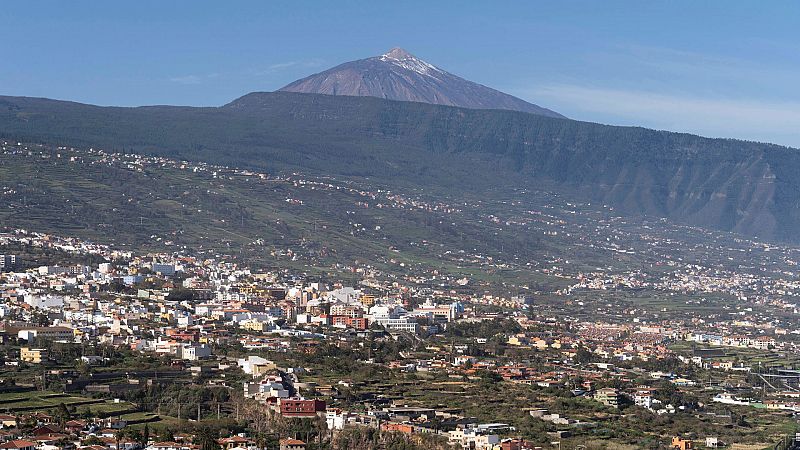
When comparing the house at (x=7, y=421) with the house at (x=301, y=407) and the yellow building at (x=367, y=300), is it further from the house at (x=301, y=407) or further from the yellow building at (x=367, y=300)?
the yellow building at (x=367, y=300)

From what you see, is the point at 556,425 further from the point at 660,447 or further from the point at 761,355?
the point at 761,355

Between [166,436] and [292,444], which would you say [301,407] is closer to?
[292,444]

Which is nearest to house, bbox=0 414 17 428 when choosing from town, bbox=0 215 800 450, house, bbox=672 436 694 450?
town, bbox=0 215 800 450

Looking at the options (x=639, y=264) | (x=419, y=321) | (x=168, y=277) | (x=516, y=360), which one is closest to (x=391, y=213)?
(x=639, y=264)

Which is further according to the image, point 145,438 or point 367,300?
point 367,300

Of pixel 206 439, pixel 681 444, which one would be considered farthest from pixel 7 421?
pixel 681 444

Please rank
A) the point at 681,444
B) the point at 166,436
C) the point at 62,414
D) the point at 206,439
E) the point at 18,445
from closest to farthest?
1. the point at 18,445
2. the point at 166,436
3. the point at 206,439
4. the point at 62,414
5. the point at 681,444
